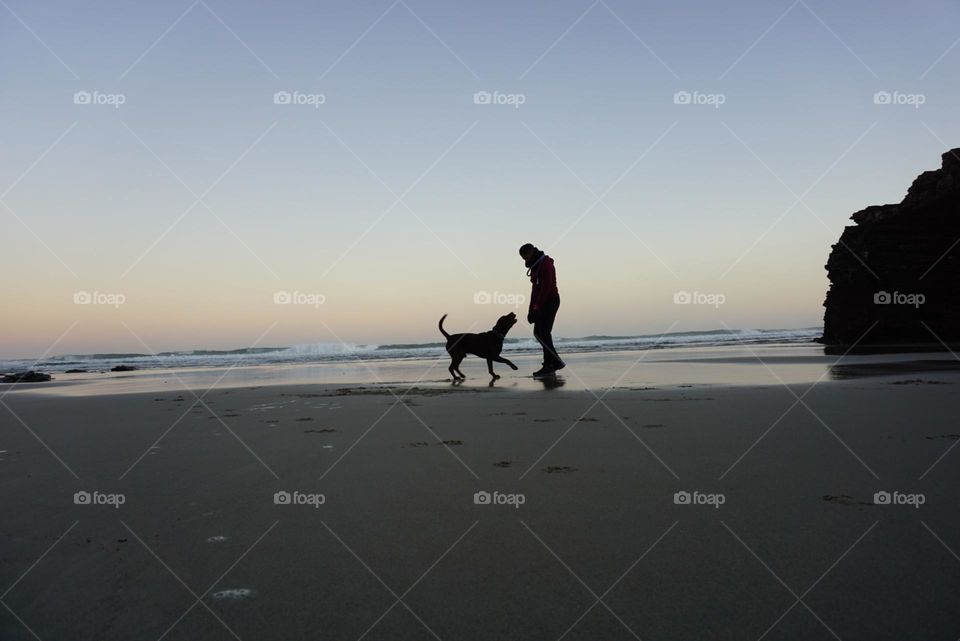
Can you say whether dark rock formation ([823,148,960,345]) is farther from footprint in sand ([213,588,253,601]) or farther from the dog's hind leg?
footprint in sand ([213,588,253,601])

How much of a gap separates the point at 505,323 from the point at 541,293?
0.89 meters

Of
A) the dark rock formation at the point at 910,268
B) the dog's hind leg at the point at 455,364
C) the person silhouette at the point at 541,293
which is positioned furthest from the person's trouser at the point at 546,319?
the dark rock formation at the point at 910,268

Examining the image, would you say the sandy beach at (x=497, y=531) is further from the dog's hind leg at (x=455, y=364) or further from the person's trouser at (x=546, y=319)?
the person's trouser at (x=546, y=319)

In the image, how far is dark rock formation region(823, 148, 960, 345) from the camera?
16344 millimetres

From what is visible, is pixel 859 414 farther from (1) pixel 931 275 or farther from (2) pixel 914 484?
(1) pixel 931 275

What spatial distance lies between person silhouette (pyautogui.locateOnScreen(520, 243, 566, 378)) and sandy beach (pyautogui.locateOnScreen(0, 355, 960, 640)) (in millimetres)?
5224

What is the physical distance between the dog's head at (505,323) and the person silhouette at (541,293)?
1.61ft

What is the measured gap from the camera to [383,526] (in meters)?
2.20

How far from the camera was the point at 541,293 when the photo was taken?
374 inches

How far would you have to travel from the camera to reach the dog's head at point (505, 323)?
32.6 ft

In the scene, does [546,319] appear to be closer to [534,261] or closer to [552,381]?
[534,261]

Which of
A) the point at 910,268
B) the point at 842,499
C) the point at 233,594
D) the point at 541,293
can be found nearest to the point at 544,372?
the point at 541,293

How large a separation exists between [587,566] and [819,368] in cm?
834

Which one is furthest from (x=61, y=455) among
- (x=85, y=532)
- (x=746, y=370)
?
(x=746, y=370)
